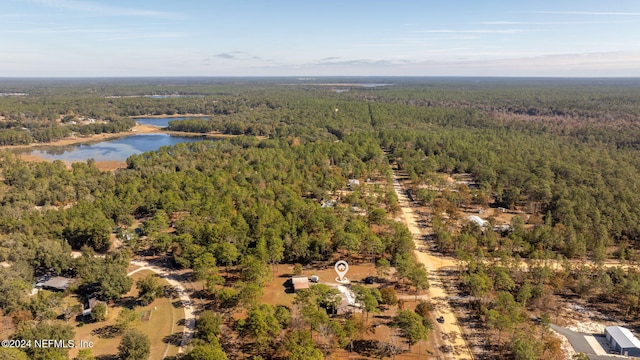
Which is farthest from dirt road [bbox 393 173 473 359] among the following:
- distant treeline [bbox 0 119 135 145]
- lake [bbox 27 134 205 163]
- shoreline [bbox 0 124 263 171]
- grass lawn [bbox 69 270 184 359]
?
distant treeline [bbox 0 119 135 145]

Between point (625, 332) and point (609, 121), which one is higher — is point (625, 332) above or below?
below

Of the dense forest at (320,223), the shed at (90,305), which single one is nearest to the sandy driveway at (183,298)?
the dense forest at (320,223)

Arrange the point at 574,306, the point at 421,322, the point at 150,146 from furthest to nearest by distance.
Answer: the point at 150,146 → the point at 574,306 → the point at 421,322

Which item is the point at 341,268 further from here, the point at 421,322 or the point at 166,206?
the point at 166,206

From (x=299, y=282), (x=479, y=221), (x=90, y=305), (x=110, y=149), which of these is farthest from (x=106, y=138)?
(x=479, y=221)

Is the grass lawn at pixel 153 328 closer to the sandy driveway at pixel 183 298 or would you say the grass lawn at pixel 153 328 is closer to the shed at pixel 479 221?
the sandy driveway at pixel 183 298

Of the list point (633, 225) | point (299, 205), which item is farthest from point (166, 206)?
point (633, 225)

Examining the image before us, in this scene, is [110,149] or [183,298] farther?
[110,149]

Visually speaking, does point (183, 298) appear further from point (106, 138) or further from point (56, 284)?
point (106, 138)

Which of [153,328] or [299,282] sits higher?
[299,282]
